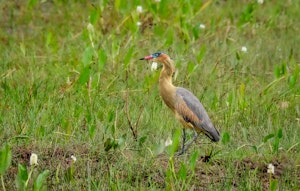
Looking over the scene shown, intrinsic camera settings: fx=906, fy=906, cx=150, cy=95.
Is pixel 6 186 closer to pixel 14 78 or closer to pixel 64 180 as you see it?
pixel 64 180

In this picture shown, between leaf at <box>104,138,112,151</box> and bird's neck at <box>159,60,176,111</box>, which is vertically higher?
bird's neck at <box>159,60,176,111</box>

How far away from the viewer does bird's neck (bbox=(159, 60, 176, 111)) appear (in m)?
7.74

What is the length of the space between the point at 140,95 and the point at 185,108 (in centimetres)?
107

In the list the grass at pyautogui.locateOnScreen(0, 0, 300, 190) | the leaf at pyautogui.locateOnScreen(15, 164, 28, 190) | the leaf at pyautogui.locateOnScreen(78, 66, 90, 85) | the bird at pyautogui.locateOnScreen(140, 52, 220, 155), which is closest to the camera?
the leaf at pyautogui.locateOnScreen(15, 164, 28, 190)

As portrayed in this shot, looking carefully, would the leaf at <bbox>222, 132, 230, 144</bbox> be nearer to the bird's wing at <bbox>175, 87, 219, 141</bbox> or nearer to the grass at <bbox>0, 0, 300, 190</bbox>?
the grass at <bbox>0, 0, 300, 190</bbox>

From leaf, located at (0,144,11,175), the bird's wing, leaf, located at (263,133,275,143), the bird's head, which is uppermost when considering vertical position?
the bird's head

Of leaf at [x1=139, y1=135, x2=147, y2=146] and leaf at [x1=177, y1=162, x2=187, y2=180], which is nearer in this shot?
leaf at [x1=177, y1=162, x2=187, y2=180]

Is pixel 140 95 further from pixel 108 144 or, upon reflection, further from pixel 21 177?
pixel 21 177

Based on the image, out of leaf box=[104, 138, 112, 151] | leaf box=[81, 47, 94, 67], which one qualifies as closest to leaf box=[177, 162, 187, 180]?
leaf box=[104, 138, 112, 151]

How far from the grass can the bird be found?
0.37 ft

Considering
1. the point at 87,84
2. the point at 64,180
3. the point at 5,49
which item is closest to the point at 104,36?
the point at 5,49

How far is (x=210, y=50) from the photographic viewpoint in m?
10.3

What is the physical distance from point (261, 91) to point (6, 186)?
3.33 meters

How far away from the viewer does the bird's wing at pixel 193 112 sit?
24.4ft
